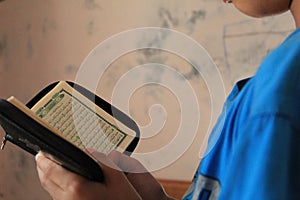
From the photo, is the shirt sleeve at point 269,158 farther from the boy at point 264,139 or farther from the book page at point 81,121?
the book page at point 81,121

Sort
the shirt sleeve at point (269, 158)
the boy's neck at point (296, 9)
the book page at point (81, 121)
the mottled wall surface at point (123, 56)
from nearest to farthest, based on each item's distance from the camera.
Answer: the shirt sleeve at point (269, 158) < the boy's neck at point (296, 9) < the book page at point (81, 121) < the mottled wall surface at point (123, 56)

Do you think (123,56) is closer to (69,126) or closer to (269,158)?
(69,126)

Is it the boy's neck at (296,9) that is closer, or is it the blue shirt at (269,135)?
the blue shirt at (269,135)

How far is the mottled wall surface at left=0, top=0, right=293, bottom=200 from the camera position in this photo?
1022mm

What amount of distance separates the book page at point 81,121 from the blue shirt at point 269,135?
0.26 m

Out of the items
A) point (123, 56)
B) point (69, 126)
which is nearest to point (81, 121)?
point (69, 126)

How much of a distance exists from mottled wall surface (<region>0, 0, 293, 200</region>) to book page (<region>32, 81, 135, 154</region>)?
0.79 feet

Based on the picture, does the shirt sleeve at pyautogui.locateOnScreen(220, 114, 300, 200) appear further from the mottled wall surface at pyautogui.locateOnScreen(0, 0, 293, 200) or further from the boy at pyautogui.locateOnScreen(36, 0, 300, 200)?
the mottled wall surface at pyautogui.locateOnScreen(0, 0, 293, 200)

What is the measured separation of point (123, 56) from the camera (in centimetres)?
110

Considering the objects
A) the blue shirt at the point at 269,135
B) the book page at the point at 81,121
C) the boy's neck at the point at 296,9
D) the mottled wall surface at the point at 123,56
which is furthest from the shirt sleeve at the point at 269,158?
the mottled wall surface at the point at 123,56

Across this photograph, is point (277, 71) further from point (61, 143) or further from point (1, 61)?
point (1, 61)

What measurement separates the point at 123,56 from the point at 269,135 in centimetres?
78

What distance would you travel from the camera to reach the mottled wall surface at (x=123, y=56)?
40.3 inches

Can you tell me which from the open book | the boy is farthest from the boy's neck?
the open book
